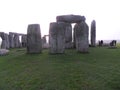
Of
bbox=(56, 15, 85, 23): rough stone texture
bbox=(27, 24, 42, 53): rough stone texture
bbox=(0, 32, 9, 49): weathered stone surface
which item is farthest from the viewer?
Answer: bbox=(0, 32, 9, 49): weathered stone surface

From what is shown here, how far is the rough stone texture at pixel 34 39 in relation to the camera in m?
22.8

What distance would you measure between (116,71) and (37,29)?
1131 centimetres

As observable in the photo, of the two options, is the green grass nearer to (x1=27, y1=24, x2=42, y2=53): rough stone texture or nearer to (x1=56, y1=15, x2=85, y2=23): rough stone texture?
(x1=27, y1=24, x2=42, y2=53): rough stone texture

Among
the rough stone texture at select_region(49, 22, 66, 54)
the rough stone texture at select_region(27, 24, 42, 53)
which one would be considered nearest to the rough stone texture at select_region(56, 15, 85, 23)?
the rough stone texture at select_region(27, 24, 42, 53)

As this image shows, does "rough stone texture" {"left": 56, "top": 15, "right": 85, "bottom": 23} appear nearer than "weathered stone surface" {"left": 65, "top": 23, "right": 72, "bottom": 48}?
Yes

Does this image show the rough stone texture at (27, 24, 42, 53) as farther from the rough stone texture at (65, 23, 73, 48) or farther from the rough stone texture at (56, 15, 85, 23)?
the rough stone texture at (56, 15, 85, 23)

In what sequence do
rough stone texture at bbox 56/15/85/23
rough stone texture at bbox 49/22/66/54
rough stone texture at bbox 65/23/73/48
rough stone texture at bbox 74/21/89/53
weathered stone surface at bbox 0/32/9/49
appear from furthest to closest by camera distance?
weathered stone surface at bbox 0/32/9/49
rough stone texture at bbox 65/23/73/48
rough stone texture at bbox 56/15/85/23
rough stone texture at bbox 74/21/89/53
rough stone texture at bbox 49/22/66/54

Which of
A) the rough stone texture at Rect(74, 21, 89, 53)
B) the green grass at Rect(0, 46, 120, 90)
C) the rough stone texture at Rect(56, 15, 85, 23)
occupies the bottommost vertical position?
the green grass at Rect(0, 46, 120, 90)

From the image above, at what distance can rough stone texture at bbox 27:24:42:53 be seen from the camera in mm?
22750

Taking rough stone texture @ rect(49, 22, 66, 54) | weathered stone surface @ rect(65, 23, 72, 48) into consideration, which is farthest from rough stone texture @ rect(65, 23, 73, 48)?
rough stone texture @ rect(49, 22, 66, 54)

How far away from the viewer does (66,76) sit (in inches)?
489

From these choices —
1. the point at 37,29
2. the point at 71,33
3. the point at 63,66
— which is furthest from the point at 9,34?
the point at 63,66

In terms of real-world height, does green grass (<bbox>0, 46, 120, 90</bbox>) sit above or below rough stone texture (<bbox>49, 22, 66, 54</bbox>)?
below

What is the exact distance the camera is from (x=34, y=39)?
2286 centimetres
